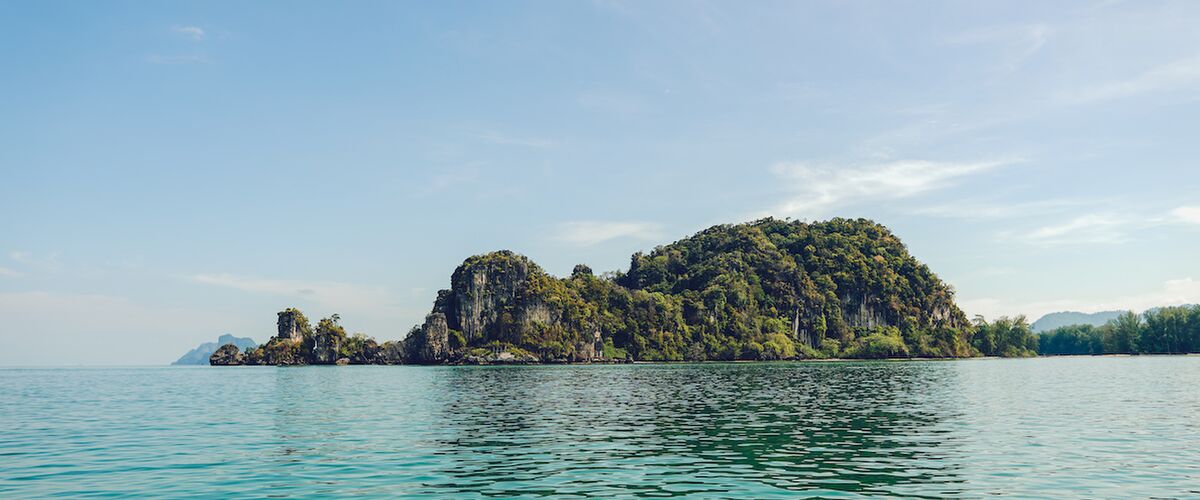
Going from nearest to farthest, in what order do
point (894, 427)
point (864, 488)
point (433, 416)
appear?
point (864, 488) < point (894, 427) < point (433, 416)

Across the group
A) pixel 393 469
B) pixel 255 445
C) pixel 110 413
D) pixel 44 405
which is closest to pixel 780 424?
pixel 393 469

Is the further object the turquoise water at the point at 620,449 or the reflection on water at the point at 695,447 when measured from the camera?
the reflection on water at the point at 695,447

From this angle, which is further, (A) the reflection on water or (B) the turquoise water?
(A) the reflection on water

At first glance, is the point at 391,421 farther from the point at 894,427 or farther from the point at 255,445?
the point at 894,427

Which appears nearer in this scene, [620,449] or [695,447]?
[620,449]

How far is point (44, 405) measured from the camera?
64562 millimetres

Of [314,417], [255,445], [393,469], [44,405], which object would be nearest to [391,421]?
[314,417]

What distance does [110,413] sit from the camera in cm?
5600

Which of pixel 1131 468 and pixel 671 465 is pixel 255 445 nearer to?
pixel 671 465

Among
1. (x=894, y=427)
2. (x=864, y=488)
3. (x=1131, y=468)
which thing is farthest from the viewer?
(x=894, y=427)

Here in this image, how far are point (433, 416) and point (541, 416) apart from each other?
7.59 metres

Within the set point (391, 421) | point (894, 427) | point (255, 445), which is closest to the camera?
point (255, 445)

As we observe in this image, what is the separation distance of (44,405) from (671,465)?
206 ft

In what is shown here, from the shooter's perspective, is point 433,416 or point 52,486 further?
point 433,416
